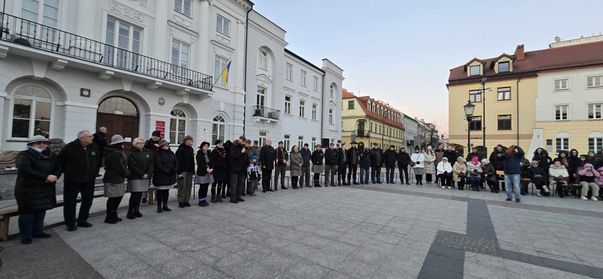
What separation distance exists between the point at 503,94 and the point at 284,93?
24568 mm

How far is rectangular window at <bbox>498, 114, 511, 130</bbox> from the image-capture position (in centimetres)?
2916

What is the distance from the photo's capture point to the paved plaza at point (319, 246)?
131 inches

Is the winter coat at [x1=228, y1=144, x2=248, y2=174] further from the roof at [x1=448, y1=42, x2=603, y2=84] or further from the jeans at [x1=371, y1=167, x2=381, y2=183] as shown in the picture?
the roof at [x1=448, y1=42, x2=603, y2=84]

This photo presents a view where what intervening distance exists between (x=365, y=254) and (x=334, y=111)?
92.2ft

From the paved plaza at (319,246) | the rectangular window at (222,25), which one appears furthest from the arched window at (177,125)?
the paved plaza at (319,246)

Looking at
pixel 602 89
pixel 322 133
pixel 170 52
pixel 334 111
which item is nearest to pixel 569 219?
pixel 170 52

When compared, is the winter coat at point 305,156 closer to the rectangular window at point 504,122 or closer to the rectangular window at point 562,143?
the rectangular window at point 504,122

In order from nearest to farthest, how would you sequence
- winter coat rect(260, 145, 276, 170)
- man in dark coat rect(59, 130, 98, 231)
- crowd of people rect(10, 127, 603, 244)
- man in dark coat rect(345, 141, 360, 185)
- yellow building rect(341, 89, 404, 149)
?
1. crowd of people rect(10, 127, 603, 244)
2. man in dark coat rect(59, 130, 98, 231)
3. winter coat rect(260, 145, 276, 170)
4. man in dark coat rect(345, 141, 360, 185)
5. yellow building rect(341, 89, 404, 149)

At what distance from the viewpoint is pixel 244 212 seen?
6.29 m

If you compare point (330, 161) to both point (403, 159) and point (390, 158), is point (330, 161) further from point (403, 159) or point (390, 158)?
point (403, 159)

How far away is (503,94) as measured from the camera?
29.5m

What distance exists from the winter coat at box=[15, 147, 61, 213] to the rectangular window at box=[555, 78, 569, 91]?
3789 centimetres

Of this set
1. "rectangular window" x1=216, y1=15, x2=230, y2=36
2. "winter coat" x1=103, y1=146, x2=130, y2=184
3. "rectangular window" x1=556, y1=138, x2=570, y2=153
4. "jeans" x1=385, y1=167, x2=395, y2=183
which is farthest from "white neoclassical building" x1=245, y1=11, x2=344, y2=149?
"rectangular window" x1=556, y1=138, x2=570, y2=153

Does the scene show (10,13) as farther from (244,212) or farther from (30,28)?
(244,212)
